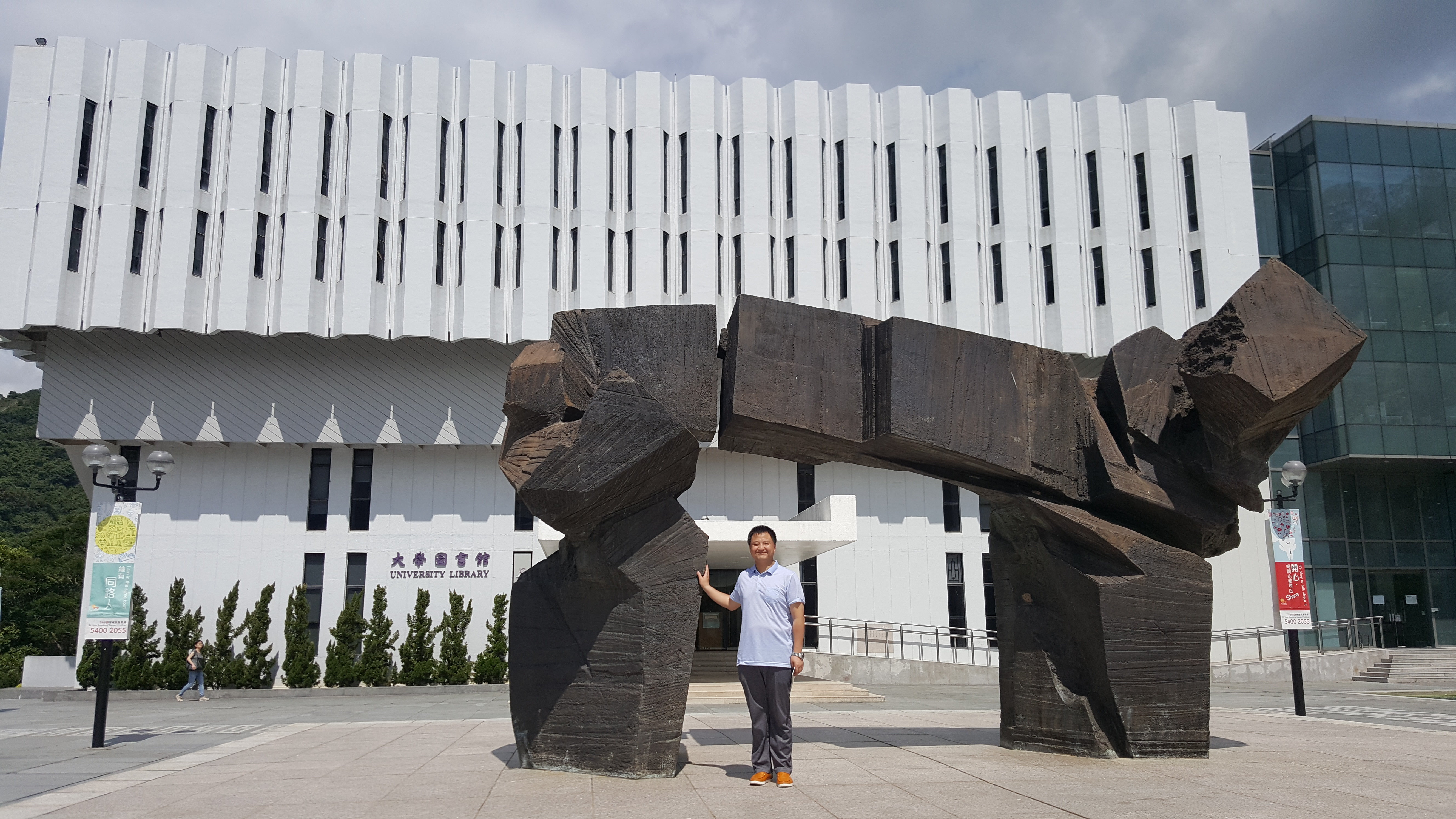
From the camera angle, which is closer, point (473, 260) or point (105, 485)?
point (105, 485)

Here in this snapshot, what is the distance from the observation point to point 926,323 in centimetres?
→ 685

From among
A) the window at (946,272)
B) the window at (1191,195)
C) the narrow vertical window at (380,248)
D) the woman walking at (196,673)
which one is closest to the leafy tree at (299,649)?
the woman walking at (196,673)

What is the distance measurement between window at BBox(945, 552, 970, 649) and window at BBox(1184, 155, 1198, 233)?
11502mm

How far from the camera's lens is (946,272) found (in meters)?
27.1

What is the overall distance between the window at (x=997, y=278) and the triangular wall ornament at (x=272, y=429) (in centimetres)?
1955

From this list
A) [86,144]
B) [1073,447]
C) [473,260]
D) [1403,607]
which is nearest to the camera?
[1073,447]

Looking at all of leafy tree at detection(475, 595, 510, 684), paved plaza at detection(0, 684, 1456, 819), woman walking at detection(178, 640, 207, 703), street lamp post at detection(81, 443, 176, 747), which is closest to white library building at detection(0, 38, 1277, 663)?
leafy tree at detection(475, 595, 510, 684)

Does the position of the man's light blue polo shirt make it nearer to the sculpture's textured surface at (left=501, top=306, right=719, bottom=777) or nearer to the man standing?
the man standing

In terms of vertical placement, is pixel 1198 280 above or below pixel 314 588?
above

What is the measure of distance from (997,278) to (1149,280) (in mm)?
4316

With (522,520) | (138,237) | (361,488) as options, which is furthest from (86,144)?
(522,520)

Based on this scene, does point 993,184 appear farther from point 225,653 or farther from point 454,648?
point 225,653

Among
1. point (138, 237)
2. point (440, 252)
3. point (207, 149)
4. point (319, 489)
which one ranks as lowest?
point (319, 489)

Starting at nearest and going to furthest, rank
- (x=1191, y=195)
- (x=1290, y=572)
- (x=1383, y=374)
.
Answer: (x=1290, y=572) < (x=1191, y=195) < (x=1383, y=374)
